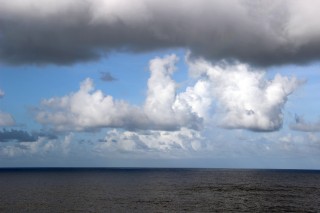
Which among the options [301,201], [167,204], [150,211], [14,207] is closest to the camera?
[150,211]

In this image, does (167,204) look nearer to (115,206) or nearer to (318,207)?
(115,206)

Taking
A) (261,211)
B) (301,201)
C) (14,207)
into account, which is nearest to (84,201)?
(14,207)

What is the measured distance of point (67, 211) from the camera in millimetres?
83000

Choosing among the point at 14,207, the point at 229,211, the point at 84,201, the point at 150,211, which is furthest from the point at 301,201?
the point at 14,207

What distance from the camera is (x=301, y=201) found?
10400cm

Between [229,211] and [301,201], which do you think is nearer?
[229,211]

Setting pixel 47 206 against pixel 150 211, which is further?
pixel 47 206

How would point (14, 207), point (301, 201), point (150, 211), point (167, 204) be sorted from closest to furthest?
point (150, 211) < point (14, 207) < point (167, 204) < point (301, 201)

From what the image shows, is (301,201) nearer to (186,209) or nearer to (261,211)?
(261,211)

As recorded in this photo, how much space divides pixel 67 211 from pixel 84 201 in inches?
697

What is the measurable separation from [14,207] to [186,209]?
39.0m

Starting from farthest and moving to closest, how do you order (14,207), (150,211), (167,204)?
(167,204) → (14,207) → (150,211)

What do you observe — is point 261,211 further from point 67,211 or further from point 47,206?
point 47,206

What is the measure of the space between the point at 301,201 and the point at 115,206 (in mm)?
50215
